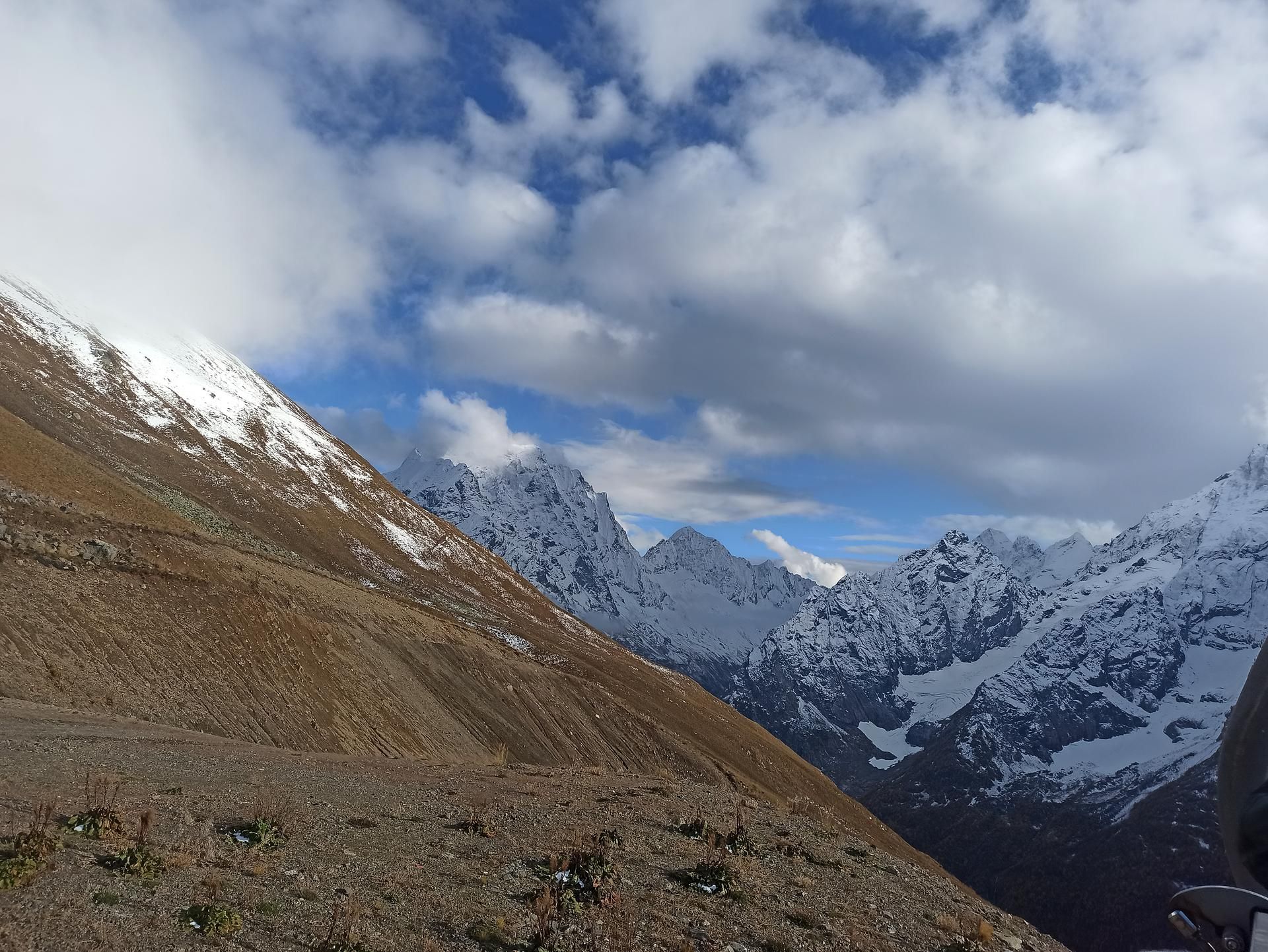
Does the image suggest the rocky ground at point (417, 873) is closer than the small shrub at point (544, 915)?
Yes

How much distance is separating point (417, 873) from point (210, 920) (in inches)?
146

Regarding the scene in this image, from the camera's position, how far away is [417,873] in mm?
12336

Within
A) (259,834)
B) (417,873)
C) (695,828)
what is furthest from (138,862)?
(695,828)

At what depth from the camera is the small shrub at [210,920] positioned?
9074 millimetres

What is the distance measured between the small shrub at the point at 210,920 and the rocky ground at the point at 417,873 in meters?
0.09

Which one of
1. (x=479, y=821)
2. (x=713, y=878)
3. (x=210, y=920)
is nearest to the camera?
(x=210, y=920)

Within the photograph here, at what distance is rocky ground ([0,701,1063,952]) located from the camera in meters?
9.53

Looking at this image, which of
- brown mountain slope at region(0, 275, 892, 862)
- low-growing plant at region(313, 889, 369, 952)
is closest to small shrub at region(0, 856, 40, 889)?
low-growing plant at region(313, 889, 369, 952)

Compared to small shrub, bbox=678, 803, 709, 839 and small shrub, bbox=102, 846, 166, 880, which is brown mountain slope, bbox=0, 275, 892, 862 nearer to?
small shrub, bbox=102, 846, 166, 880

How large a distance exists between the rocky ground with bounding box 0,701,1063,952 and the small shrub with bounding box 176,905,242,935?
9 centimetres

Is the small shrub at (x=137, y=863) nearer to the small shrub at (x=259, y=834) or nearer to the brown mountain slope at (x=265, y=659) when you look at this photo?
the brown mountain slope at (x=265, y=659)

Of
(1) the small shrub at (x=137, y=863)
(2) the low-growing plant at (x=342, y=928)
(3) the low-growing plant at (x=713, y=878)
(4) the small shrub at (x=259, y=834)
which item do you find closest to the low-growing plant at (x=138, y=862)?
(1) the small shrub at (x=137, y=863)

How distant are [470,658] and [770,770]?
26876 mm

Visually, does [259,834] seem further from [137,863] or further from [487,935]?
[487,935]
